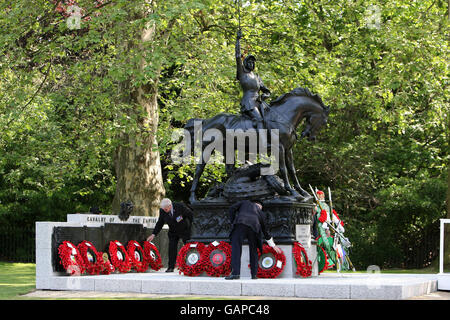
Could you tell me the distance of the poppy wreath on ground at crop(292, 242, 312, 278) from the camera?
15.7 m

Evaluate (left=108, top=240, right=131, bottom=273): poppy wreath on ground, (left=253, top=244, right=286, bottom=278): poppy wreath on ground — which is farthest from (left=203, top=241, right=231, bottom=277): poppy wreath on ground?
(left=108, top=240, right=131, bottom=273): poppy wreath on ground

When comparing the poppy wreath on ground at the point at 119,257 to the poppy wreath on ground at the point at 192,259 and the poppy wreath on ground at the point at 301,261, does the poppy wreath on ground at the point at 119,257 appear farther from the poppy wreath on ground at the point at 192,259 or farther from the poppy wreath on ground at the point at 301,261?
the poppy wreath on ground at the point at 301,261

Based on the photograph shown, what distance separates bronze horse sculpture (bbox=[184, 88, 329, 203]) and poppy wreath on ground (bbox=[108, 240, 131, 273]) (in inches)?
81.7

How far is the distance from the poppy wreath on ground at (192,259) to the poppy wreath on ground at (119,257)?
175 cm

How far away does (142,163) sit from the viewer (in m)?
23.7

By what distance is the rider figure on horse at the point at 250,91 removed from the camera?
651 inches

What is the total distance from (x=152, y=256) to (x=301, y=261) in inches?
187

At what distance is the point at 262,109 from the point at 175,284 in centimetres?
471

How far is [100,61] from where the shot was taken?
23844 mm

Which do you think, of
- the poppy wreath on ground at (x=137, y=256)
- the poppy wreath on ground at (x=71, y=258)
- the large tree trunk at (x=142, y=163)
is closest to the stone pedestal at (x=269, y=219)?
the poppy wreath on ground at (x=137, y=256)

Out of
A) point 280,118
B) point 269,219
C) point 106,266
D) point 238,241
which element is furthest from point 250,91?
point 106,266

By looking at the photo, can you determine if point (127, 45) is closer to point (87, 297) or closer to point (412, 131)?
point (412, 131)

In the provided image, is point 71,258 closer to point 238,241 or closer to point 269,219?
point 238,241

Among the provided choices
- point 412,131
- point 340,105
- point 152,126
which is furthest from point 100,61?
point 412,131
